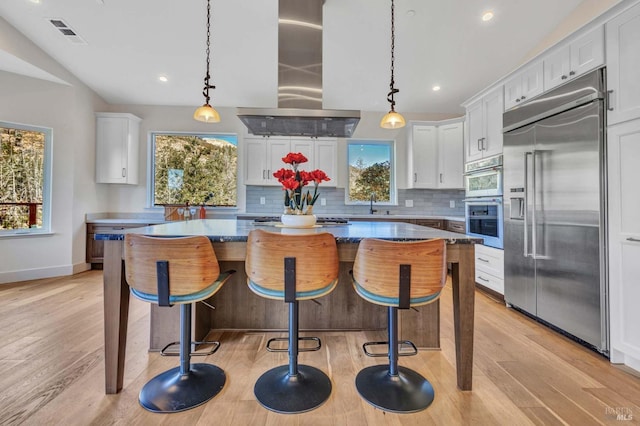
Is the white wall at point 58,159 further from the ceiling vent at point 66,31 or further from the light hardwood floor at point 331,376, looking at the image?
the light hardwood floor at point 331,376

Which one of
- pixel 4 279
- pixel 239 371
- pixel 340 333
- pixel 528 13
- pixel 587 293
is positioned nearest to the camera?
pixel 239 371

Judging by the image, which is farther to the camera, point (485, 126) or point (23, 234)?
point (23, 234)

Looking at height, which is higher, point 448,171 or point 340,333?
point 448,171

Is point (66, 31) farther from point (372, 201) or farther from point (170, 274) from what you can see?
point (372, 201)

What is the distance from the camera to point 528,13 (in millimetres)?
2936

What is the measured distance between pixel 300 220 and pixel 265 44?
243cm

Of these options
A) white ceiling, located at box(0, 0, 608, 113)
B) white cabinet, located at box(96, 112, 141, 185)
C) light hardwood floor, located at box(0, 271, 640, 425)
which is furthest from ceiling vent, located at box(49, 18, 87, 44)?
light hardwood floor, located at box(0, 271, 640, 425)

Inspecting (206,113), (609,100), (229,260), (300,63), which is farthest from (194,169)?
(609,100)

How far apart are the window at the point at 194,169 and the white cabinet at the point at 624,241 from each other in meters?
4.50

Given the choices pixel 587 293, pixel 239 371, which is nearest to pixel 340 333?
pixel 239 371

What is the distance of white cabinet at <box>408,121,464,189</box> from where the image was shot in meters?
4.43

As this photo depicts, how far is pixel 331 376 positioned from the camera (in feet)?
5.64

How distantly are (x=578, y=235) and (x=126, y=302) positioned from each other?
3.06 meters

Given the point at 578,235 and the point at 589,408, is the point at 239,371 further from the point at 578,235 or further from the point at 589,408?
the point at 578,235
